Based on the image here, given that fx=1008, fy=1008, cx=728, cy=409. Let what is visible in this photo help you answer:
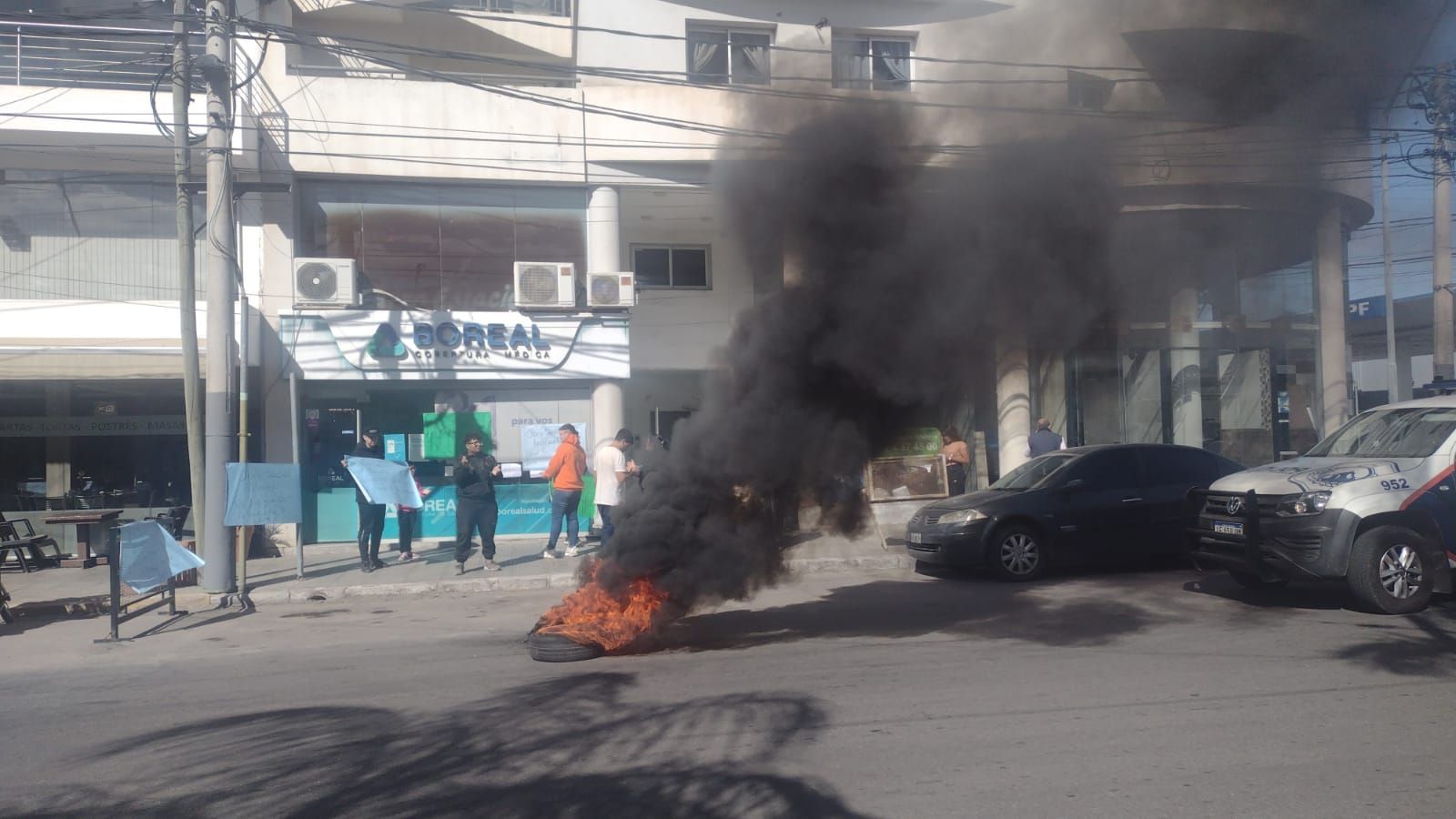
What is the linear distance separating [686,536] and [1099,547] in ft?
17.3

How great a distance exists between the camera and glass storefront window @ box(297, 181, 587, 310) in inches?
582

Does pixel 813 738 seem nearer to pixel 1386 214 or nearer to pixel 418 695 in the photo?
pixel 418 695

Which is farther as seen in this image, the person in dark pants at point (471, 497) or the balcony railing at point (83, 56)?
the balcony railing at point (83, 56)

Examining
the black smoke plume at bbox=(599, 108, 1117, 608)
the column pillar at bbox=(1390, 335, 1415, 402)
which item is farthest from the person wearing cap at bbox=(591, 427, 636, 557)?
the column pillar at bbox=(1390, 335, 1415, 402)

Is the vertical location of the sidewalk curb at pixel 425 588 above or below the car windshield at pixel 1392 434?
below

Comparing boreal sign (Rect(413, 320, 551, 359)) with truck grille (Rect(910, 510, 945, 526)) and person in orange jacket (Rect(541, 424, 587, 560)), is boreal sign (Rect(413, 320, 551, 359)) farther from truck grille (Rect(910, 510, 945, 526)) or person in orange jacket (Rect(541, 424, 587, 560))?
truck grille (Rect(910, 510, 945, 526))

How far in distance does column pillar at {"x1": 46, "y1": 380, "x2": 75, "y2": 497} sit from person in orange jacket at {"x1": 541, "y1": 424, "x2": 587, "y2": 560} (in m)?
7.26

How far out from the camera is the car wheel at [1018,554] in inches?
404

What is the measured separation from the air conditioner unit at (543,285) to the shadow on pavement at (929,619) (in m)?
6.86

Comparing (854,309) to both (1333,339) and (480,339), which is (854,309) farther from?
(1333,339)

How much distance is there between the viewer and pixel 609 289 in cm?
1493

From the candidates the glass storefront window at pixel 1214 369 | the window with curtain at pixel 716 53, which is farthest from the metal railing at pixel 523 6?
the glass storefront window at pixel 1214 369

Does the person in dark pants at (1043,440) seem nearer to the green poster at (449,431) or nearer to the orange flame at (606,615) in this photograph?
the green poster at (449,431)

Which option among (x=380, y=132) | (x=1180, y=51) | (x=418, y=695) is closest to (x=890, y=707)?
(x=418, y=695)
